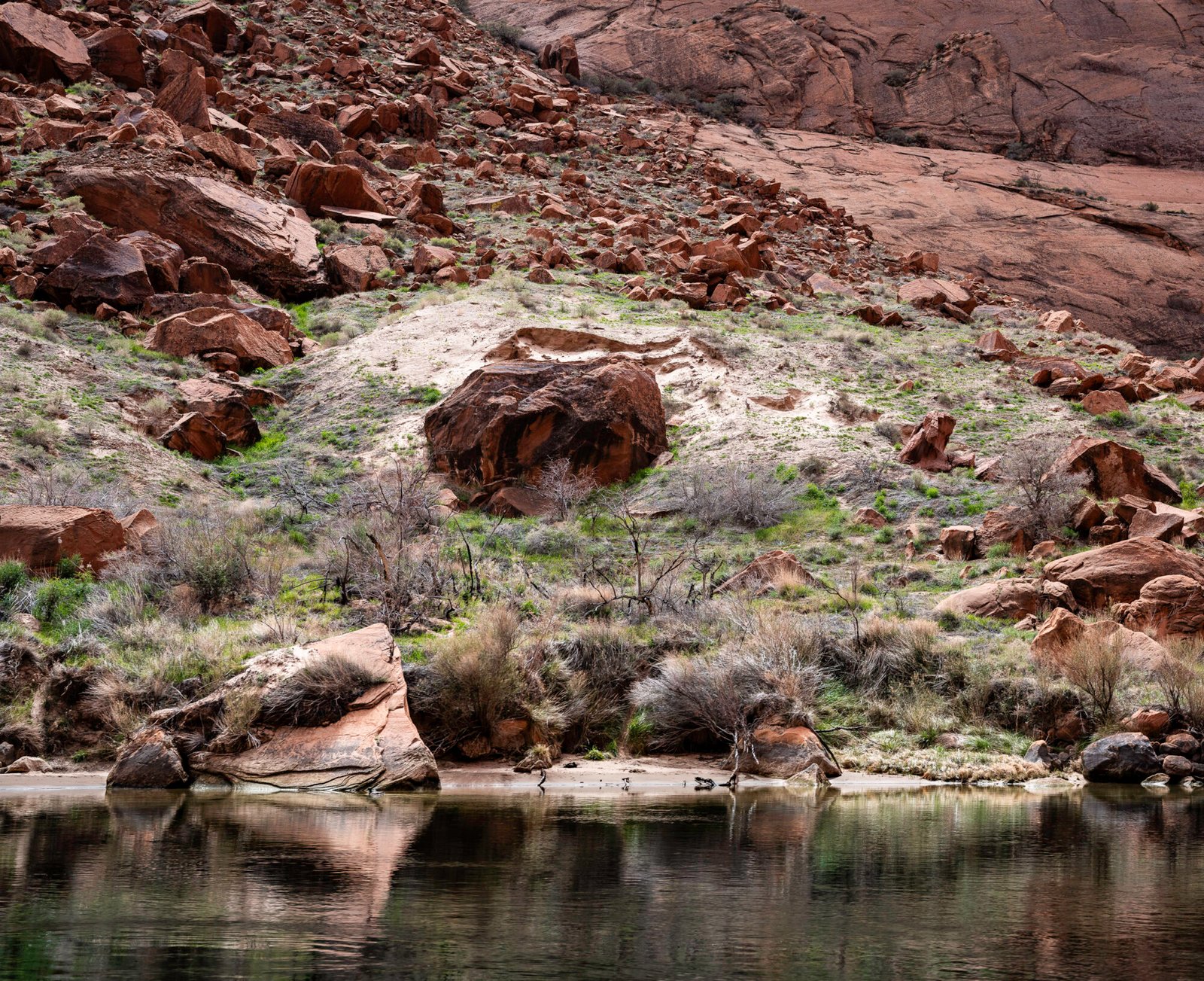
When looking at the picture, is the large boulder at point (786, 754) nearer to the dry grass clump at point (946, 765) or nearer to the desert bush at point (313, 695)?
the dry grass clump at point (946, 765)

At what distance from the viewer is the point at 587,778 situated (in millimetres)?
13266

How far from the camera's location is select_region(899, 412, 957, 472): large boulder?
973 inches

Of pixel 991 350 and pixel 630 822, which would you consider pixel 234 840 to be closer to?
pixel 630 822

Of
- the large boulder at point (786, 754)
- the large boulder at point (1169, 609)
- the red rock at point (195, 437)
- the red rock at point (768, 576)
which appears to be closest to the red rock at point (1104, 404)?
the large boulder at point (1169, 609)

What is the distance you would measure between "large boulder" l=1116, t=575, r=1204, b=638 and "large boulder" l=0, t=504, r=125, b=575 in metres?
14.6

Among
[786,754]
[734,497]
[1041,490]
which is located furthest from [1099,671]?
[734,497]

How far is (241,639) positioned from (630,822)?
6.68 metres

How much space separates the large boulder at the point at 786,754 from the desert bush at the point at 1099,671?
3485 mm

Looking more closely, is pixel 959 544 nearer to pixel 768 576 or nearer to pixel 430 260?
pixel 768 576

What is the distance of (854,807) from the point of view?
11.3 meters

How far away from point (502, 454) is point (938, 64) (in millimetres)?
49174

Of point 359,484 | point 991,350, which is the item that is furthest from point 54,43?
point 991,350

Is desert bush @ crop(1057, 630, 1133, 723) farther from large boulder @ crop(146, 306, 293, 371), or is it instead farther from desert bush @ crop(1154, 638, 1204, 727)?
large boulder @ crop(146, 306, 293, 371)

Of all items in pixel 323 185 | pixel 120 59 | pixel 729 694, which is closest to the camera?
pixel 729 694
